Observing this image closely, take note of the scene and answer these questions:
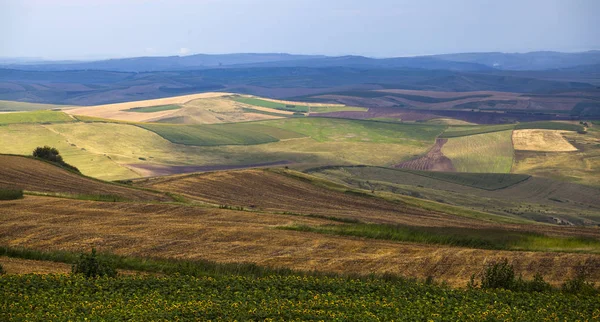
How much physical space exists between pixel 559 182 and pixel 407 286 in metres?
80.2

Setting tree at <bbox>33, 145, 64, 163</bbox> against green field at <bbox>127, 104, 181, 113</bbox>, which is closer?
tree at <bbox>33, 145, 64, 163</bbox>

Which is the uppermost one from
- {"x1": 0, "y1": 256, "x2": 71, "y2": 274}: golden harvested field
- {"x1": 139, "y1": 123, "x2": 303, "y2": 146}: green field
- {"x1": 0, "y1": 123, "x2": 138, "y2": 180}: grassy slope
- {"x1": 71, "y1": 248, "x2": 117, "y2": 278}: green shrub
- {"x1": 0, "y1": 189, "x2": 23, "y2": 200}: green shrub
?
{"x1": 71, "y1": 248, "x2": 117, "y2": 278}: green shrub

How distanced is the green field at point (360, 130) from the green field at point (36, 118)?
49.7 m

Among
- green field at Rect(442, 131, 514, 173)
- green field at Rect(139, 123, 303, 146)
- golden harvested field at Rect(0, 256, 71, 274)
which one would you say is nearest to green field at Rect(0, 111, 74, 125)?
green field at Rect(139, 123, 303, 146)

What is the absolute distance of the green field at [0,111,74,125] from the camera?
419ft

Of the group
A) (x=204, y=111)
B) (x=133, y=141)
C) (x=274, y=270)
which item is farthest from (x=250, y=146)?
(x=274, y=270)

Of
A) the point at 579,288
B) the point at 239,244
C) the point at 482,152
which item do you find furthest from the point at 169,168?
the point at 579,288

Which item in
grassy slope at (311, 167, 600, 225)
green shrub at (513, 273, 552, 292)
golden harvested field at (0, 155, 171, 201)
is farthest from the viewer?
grassy slope at (311, 167, 600, 225)

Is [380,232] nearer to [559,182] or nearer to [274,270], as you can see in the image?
[274,270]

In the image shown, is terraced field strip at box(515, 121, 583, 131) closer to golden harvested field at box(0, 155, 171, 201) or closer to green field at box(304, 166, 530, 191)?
green field at box(304, 166, 530, 191)

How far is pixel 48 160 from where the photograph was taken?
61719 mm

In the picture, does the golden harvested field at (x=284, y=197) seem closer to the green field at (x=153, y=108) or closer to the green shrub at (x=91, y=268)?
the green shrub at (x=91, y=268)

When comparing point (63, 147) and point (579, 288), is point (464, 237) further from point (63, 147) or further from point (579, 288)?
point (63, 147)

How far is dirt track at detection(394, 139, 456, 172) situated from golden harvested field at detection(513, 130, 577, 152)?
16909 millimetres
